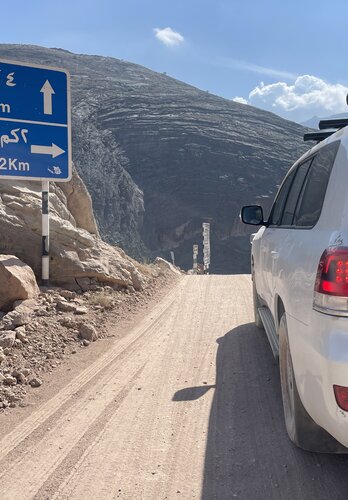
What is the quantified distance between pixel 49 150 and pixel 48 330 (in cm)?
279

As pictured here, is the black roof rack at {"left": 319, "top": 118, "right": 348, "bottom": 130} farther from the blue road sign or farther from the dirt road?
the blue road sign

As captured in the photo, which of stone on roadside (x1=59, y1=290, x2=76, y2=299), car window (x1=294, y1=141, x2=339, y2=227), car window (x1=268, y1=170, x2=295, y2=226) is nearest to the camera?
car window (x1=294, y1=141, x2=339, y2=227)

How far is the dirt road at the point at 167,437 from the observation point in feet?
8.99

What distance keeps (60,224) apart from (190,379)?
3957 millimetres

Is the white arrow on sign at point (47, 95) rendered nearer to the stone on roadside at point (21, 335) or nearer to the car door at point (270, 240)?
the stone on roadside at point (21, 335)

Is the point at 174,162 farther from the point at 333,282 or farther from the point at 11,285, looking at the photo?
the point at 333,282

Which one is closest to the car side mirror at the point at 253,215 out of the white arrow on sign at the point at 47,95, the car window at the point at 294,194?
the car window at the point at 294,194

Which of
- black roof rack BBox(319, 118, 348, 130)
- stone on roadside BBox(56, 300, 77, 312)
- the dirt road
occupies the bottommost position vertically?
the dirt road

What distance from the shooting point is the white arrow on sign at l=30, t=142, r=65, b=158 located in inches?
268

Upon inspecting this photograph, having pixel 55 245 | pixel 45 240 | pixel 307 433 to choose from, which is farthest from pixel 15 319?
pixel 307 433

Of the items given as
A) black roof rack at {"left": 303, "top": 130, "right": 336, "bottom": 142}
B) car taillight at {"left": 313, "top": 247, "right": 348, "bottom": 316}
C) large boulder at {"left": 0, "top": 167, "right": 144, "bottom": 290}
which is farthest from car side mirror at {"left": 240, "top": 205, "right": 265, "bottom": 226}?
large boulder at {"left": 0, "top": 167, "right": 144, "bottom": 290}

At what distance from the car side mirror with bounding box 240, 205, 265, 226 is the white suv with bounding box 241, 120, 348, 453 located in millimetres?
1001

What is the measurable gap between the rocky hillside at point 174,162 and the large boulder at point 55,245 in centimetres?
3234

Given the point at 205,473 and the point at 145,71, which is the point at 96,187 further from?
the point at 145,71
